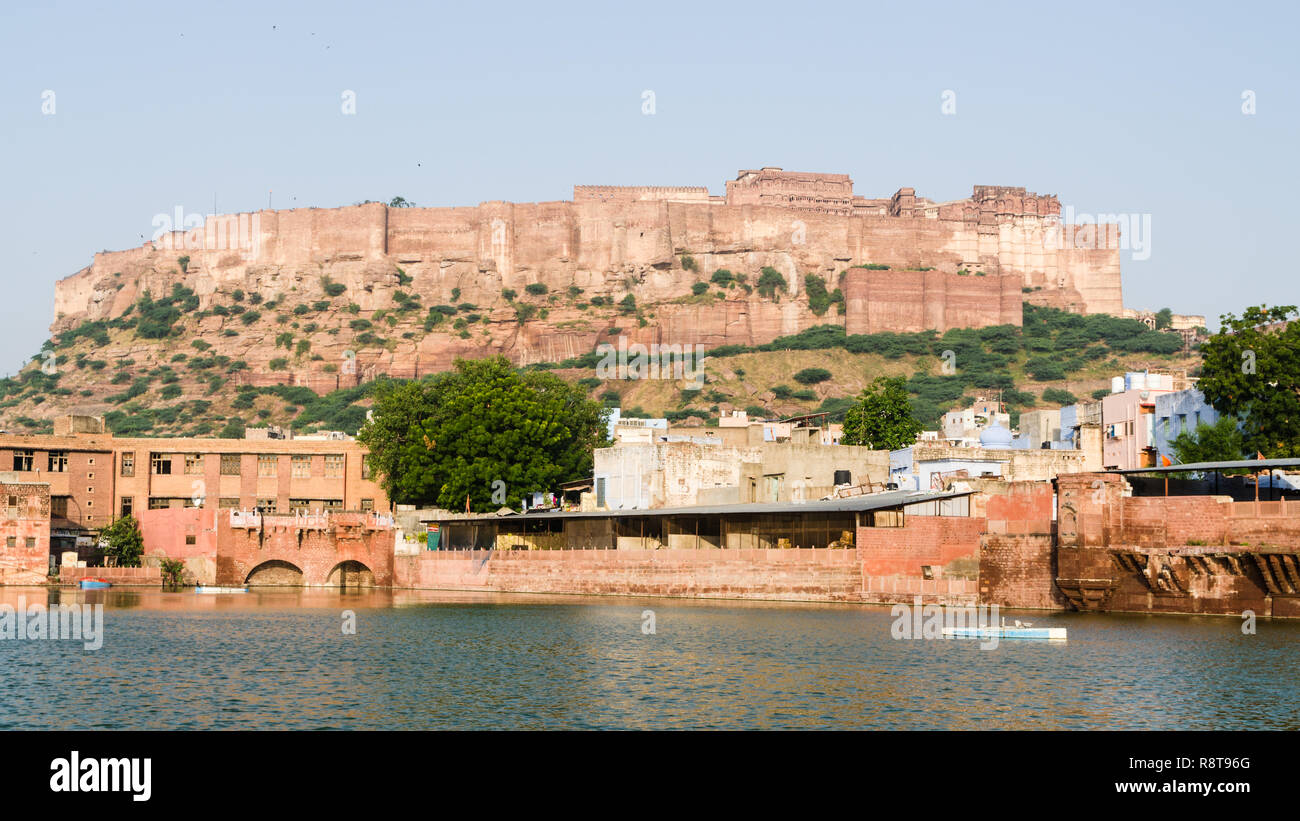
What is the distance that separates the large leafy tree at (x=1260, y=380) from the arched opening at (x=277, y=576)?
41.2 metres

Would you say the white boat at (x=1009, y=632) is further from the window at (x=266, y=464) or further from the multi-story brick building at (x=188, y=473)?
the window at (x=266, y=464)

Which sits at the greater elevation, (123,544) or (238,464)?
(238,464)

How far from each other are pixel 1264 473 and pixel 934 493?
467 inches

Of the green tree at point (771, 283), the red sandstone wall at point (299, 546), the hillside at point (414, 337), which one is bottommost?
the red sandstone wall at point (299, 546)

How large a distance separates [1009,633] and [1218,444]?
1764cm

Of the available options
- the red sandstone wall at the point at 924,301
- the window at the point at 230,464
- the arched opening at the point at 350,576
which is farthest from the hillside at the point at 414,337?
the arched opening at the point at 350,576

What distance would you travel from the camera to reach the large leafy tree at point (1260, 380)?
5234 centimetres

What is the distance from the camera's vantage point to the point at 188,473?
270 feet

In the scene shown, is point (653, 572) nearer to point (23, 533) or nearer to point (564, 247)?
point (23, 533)

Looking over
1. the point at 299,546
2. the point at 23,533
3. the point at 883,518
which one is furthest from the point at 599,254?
the point at 883,518
